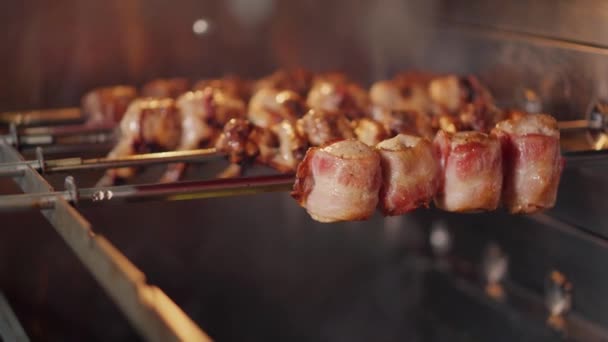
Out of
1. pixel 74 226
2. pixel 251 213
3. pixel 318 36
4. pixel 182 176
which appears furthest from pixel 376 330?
pixel 74 226

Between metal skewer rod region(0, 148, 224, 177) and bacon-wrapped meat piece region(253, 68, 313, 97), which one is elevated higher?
bacon-wrapped meat piece region(253, 68, 313, 97)

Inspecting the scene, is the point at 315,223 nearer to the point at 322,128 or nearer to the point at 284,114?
the point at 284,114

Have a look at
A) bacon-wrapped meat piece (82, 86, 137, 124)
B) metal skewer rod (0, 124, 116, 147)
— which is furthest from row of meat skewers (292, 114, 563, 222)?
bacon-wrapped meat piece (82, 86, 137, 124)

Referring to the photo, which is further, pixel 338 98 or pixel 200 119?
pixel 338 98

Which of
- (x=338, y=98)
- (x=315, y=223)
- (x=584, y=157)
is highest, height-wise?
(x=338, y=98)

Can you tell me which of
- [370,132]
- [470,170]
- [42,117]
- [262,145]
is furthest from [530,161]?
[42,117]

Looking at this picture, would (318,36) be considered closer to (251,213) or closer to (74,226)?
(251,213)

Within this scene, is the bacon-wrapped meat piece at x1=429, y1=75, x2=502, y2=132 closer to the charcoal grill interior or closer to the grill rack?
the charcoal grill interior
